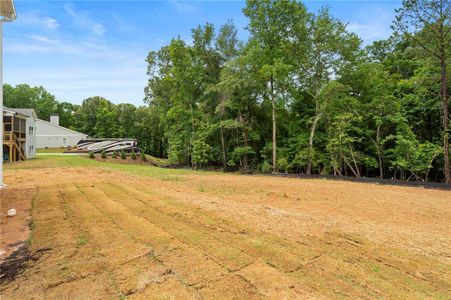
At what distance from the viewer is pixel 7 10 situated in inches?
263

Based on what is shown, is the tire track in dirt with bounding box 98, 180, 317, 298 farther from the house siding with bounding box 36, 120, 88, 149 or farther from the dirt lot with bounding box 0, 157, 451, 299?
the house siding with bounding box 36, 120, 88, 149

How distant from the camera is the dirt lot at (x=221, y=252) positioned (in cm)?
210

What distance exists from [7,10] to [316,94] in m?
14.4

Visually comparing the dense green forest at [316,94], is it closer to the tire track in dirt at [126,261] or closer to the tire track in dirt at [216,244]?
the tire track in dirt at [216,244]

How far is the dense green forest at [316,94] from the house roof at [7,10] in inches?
424

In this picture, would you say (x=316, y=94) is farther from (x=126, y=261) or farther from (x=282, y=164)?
(x=126, y=261)

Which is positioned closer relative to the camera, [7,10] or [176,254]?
[176,254]

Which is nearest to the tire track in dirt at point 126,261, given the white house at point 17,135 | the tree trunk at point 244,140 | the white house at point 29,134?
the tree trunk at point 244,140

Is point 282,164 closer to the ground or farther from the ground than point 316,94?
closer to the ground

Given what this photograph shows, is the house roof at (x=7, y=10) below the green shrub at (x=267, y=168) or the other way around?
the other way around

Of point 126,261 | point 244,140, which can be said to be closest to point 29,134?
point 244,140

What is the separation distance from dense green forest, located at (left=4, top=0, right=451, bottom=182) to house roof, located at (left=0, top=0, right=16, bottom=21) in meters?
10.8

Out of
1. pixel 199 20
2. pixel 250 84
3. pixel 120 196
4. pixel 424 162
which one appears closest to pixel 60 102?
pixel 199 20

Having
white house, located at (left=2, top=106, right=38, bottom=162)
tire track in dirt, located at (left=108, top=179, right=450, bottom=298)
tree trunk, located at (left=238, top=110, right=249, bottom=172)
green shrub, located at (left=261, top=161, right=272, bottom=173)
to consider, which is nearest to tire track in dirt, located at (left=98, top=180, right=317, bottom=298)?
tire track in dirt, located at (left=108, top=179, right=450, bottom=298)
